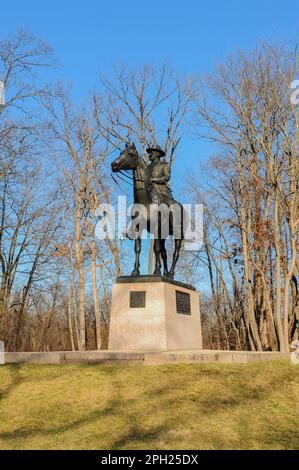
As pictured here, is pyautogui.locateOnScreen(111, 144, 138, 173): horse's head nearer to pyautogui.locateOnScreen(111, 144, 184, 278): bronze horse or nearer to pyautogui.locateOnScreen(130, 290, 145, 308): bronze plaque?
pyautogui.locateOnScreen(111, 144, 184, 278): bronze horse

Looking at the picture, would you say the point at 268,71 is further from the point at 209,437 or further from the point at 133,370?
the point at 209,437

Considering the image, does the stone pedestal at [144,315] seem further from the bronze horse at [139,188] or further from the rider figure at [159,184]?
the rider figure at [159,184]

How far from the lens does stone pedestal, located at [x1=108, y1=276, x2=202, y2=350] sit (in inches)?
418

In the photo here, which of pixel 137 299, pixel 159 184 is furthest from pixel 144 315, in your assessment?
pixel 159 184

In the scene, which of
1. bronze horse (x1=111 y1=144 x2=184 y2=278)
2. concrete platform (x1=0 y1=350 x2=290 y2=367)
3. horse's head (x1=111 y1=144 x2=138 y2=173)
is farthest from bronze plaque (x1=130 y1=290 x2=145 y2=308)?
horse's head (x1=111 y1=144 x2=138 y2=173)

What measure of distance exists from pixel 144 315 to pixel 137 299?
40 cm

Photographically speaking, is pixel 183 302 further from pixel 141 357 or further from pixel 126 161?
pixel 126 161

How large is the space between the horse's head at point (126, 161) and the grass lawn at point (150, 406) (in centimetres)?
466

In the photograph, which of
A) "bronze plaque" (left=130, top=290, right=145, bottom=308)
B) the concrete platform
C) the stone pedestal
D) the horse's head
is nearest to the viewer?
the concrete platform

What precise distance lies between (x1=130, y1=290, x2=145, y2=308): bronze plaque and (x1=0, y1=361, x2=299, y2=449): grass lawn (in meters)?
2.25

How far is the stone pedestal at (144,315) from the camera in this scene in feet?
34.8

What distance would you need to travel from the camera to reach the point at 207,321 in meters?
35.1

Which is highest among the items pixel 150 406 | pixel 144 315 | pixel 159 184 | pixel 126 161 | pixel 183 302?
pixel 126 161

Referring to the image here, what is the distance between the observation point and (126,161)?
37.6 ft
